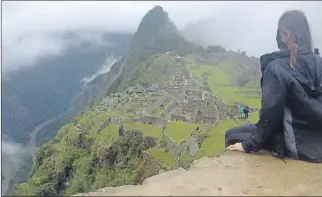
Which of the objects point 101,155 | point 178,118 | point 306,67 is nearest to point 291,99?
point 306,67

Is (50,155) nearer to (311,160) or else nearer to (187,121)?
(187,121)

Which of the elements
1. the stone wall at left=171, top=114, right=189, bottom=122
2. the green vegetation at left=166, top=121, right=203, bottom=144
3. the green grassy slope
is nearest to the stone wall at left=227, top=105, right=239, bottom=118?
the green grassy slope

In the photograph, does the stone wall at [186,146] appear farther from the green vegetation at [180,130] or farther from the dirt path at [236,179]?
the dirt path at [236,179]

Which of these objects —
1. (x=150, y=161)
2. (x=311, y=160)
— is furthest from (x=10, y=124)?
(x=311, y=160)

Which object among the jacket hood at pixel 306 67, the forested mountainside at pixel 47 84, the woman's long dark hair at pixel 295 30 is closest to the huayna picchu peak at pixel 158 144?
the jacket hood at pixel 306 67

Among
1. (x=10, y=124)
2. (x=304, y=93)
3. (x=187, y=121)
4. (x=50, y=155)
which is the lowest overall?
(x=10, y=124)

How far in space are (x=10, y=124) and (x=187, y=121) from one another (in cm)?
7425

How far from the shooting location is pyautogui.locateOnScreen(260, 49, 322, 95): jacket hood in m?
4.61

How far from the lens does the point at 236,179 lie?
159 inches

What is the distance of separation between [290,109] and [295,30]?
75cm

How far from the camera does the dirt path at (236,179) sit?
12.0 feet

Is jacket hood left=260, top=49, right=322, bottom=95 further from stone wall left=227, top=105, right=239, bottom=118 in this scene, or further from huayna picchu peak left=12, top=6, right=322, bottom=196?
stone wall left=227, top=105, right=239, bottom=118

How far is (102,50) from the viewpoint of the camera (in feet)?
557

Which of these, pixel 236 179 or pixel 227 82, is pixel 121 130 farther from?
pixel 227 82
